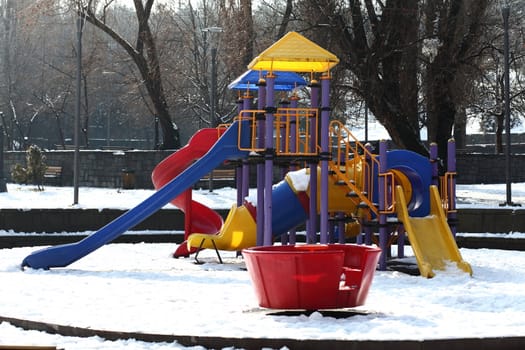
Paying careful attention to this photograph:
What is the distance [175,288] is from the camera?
1404 centimetres

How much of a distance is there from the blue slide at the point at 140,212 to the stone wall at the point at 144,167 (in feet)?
73.7

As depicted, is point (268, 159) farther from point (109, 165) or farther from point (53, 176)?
point (53, 176)

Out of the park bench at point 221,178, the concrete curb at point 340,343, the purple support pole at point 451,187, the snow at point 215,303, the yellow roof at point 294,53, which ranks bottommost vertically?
the snow at point 215,303

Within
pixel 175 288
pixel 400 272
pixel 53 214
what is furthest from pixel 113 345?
pixel 53 214

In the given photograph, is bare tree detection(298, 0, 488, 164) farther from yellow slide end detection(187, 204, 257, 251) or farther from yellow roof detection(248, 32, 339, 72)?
yellow roof detection(248, 32, 339, 72)

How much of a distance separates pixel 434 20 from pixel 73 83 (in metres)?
45.7

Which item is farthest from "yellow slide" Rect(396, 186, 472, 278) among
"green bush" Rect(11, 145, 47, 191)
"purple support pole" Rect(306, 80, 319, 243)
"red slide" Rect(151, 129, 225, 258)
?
"green bush" Rect(11, 145, 47, 191)

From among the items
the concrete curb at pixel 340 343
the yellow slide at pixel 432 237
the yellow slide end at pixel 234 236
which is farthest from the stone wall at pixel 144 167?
the concrete curb at pixel 340 343

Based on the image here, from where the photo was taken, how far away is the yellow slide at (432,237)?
639 inches

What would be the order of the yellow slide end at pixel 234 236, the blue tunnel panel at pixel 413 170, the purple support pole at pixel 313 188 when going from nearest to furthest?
1. the purple support pole at pixel 313 188
2. the blue tunnel panel at pixel 413 170
3. the yellow slide end at pixel 234 236

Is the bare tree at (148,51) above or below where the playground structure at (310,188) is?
above

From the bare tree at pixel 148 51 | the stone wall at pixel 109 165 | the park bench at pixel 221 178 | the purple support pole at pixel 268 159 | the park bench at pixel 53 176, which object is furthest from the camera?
the park bench at pixel 53 176

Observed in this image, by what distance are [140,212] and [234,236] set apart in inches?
88.4

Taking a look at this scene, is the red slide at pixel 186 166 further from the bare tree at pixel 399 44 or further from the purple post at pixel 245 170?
the bare tree at pixel 399 44
